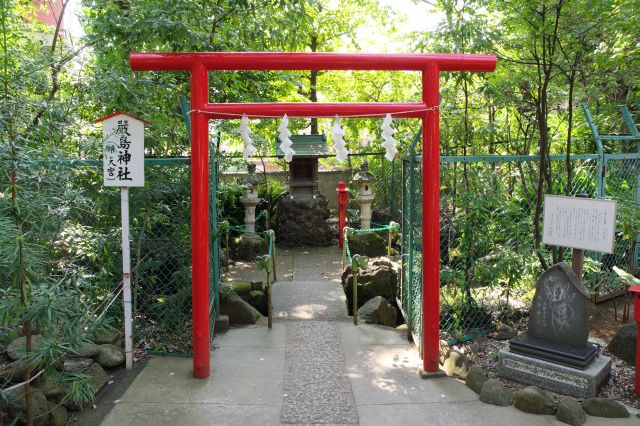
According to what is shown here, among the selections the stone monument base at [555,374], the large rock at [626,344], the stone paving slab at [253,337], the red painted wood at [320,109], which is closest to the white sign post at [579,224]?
the stone monument base at [555,374]

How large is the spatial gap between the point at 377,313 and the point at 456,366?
1738mm

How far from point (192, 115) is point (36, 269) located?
1982 mm

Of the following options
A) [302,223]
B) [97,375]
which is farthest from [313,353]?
[302,223]

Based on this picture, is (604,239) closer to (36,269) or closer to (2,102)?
(36,269)

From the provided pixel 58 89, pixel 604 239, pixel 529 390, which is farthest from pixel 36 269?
pixel 604 239

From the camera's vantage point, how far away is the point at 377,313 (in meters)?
6.54

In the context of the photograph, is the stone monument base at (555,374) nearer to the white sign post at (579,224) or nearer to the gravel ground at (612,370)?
the gravel ground at (612,370)

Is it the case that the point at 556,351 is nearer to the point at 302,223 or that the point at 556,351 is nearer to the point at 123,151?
the point at 123,151

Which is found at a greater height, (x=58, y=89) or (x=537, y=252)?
(x=58, y=89)

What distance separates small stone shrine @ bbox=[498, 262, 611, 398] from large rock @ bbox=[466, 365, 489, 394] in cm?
36

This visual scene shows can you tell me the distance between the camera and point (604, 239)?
4762mm

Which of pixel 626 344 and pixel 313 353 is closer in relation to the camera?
pixel 626 344

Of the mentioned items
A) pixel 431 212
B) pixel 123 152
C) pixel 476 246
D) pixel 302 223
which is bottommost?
pixel 302 223

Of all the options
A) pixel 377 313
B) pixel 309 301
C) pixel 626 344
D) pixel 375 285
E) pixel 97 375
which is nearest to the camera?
pixel 97 375
